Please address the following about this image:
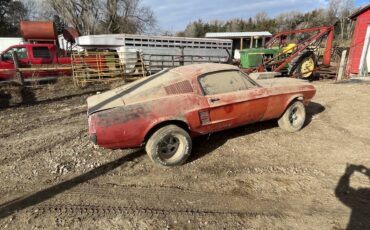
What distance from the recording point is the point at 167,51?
14.4 metres

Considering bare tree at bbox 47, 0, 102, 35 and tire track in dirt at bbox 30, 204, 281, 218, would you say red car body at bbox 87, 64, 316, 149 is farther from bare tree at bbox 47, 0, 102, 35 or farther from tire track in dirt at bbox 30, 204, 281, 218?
bare tree at bbox 47, 0, 102, 35

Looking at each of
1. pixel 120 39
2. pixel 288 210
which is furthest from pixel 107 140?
pixel 120 39

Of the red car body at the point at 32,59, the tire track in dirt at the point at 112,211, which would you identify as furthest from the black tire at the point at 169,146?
the red car body at the point at 32,59

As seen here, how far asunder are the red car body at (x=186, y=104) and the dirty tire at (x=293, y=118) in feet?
0.63

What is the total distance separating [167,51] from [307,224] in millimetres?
12562

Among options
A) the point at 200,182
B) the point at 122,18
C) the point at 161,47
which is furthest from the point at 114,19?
the point at 200,182

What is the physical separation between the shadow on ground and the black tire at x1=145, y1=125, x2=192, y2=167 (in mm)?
2234

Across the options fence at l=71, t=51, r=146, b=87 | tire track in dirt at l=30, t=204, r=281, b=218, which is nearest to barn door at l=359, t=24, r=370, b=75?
fence at l=71, t=51, r=146, b=87

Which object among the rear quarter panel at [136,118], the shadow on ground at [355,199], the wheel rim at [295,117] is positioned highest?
the rear quarter panel at [136,118]

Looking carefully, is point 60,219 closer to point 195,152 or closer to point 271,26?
point 195,152

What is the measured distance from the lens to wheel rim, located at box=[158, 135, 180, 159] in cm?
418

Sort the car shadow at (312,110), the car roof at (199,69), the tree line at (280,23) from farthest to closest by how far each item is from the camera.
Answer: the tree line at (280,23)
the car shadow at (312,110)
the car roof at (199,69)

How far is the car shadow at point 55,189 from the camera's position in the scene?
332 cm

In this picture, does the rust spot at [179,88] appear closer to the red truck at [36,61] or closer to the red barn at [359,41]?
the red truck at [36,61]
